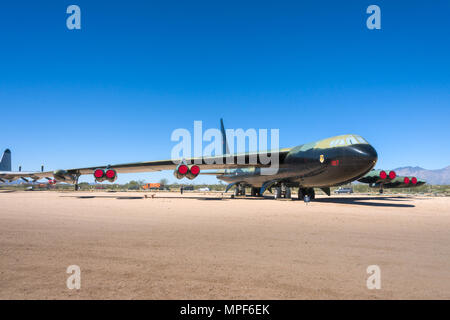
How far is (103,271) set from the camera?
12.4ft

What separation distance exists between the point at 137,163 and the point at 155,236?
20.3 meters

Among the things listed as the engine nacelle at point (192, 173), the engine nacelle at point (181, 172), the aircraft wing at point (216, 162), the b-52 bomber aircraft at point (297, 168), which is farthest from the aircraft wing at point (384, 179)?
the engine nacelle at point (181, 172)

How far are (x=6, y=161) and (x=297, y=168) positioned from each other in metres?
75.7

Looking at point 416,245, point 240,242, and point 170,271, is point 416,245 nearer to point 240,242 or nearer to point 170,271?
point 240,242

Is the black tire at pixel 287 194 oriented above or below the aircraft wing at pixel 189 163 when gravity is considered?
below

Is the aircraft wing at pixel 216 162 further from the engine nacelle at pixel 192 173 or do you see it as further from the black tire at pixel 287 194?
the black tire at pixel 287 194

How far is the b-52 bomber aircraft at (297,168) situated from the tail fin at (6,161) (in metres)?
47.9

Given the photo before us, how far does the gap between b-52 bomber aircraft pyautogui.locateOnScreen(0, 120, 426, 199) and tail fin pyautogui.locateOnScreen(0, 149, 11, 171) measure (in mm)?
47887

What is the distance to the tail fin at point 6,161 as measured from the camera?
6741 centimetres

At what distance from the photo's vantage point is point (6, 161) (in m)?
68.7

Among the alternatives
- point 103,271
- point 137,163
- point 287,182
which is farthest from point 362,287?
point 137,163

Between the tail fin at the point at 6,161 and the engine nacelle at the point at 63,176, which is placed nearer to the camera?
the engine nacelle at the point at 63,176

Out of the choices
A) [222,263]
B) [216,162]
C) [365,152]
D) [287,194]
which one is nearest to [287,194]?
[287,194]

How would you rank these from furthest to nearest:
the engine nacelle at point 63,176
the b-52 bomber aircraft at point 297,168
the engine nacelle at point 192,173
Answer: the engine nacelle at point 63,176 → the engine nacelle at point 192,173 → the b-52 bomber aircraft at point 297,168
